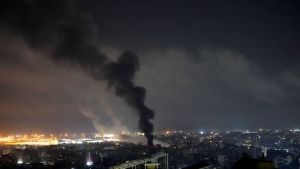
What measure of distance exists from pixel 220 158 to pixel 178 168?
29.8ft

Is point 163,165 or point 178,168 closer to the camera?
point 163,165

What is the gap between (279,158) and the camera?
34844 mm

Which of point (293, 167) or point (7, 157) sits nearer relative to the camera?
point (293, 167)

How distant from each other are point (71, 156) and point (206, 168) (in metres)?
34.4

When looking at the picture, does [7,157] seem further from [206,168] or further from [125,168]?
[206,168]

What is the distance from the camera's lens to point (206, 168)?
12914 mm

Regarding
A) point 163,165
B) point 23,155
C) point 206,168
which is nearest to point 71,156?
point 23,155

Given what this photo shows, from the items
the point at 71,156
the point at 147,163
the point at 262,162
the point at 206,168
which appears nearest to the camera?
the point at 262,162

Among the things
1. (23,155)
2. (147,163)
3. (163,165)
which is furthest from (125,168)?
(23,155)

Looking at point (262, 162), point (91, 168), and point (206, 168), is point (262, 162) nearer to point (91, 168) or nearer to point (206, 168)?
point (206, 168)

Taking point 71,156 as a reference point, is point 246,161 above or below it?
above

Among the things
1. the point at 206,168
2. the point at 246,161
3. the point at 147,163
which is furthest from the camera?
the point at 147,163

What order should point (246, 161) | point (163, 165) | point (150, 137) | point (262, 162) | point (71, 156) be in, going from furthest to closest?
1. point (71, 156)
2. point (150, 137)
3. point (163, 165)
4. point (246, 161)
5. point (262, 162)

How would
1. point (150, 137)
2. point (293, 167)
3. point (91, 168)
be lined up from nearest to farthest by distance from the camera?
point (91, 168), point (293, 167), point (150, 137)
